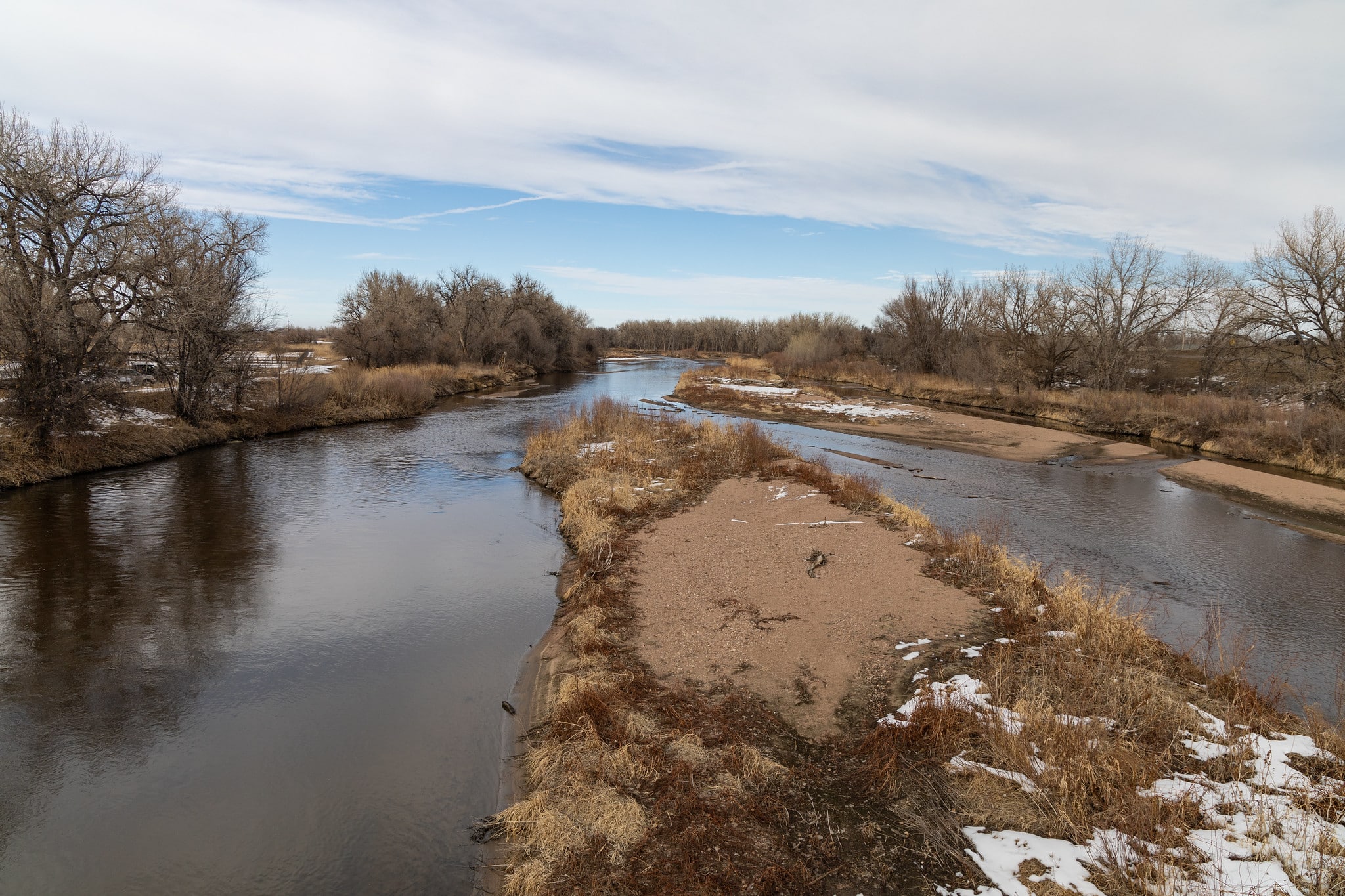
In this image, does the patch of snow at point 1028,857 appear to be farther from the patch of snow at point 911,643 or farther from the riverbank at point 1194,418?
the riverbank at point 1194,418

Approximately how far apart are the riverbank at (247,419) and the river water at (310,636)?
867mm

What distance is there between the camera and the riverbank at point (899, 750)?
4312mm

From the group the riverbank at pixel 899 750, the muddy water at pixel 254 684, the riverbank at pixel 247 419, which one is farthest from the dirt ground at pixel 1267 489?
the riverbank at pixel 247 419

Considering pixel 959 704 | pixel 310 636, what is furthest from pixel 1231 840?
pixel 310 636

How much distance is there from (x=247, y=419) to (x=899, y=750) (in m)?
27.4

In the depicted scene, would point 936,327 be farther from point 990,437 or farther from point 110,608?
point 110,608

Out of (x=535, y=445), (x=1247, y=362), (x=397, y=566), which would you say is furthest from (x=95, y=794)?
(x=1247, y=362)

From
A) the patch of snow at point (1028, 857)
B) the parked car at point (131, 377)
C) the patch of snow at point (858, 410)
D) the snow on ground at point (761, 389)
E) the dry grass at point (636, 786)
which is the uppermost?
the parked car at point (131, 377)

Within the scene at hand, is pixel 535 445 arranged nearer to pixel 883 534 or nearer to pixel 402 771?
pixel 883 534

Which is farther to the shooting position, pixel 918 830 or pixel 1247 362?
pixel 1247 362

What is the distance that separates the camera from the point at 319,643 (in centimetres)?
866

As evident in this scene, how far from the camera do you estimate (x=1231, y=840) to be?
4.26 meters

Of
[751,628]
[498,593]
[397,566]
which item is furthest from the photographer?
[397,566]

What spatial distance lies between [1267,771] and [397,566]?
38.1 ft
